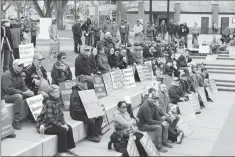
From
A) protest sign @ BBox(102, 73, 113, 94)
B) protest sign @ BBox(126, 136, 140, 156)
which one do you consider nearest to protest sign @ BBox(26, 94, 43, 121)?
protest sign @ BBox(126, 136, 140, 156)

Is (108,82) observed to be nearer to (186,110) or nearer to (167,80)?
(186,110)

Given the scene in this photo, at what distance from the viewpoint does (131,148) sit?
8828 millimetres

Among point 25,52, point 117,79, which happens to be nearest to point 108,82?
point 117,79

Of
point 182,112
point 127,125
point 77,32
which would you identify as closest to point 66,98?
point 127,125

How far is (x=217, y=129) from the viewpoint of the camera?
41.7 ft

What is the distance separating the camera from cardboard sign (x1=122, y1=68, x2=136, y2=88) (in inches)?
602

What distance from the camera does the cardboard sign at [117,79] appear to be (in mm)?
14359

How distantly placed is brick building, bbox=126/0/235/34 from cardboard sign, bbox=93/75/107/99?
47.8 metres

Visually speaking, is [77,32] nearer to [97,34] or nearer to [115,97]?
[97,34]

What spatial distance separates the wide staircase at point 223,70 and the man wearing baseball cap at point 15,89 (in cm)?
1303

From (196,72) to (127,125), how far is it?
842 centimetres

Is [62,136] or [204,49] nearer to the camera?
[62,136]

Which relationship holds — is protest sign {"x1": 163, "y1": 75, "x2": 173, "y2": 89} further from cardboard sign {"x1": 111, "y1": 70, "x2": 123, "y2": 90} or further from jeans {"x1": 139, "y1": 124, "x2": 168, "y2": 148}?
jeans {"x1": 139, "y1": 124, "x2": 168, "y2": 148}

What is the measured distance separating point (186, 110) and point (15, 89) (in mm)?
5573
